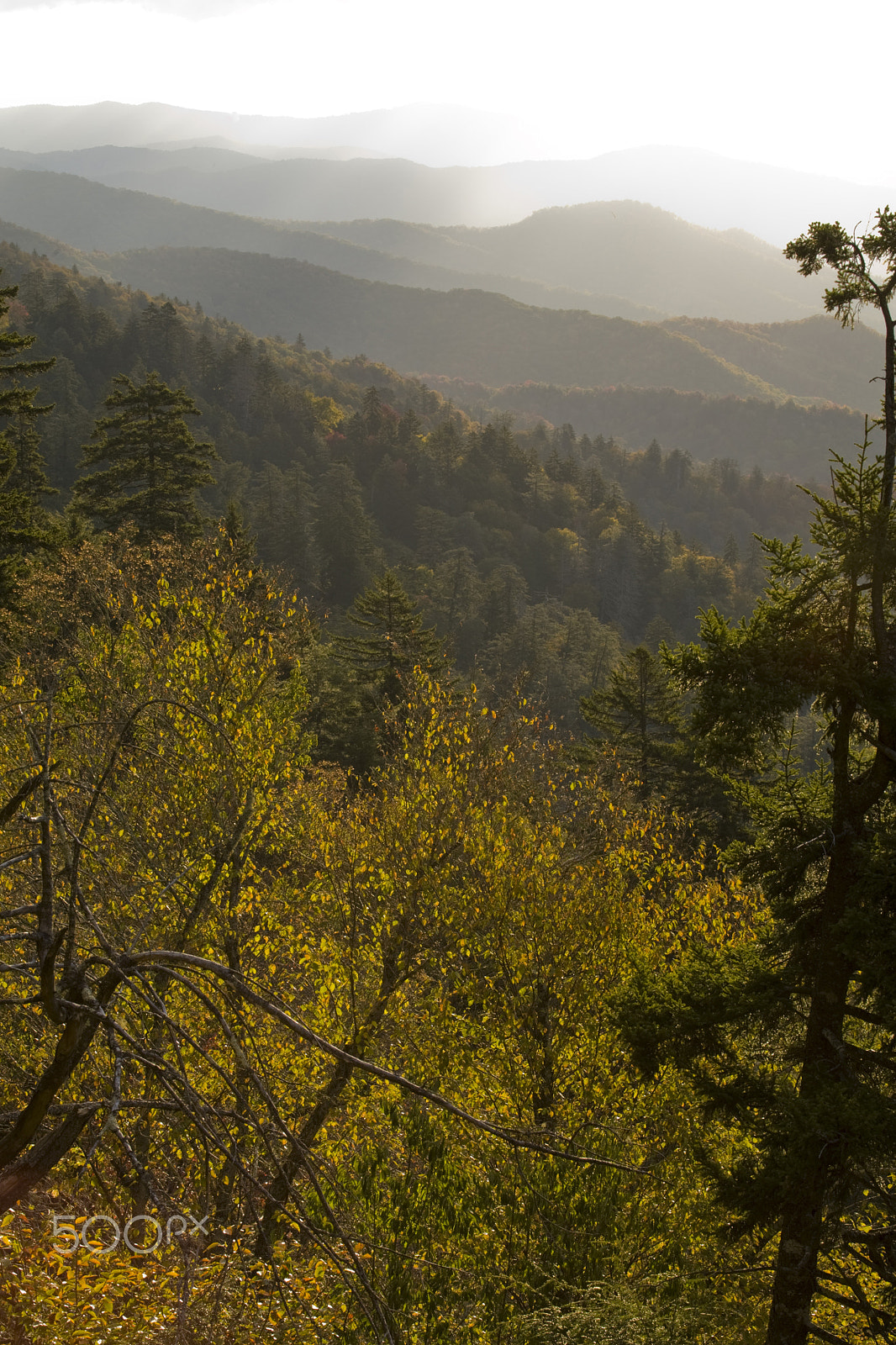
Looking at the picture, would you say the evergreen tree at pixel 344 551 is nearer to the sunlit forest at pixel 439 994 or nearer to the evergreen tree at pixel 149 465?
the evergreen tree at pixel 149 465

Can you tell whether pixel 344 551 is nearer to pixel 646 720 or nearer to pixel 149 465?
pixel 149 465

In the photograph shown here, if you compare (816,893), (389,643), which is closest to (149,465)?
(389,643)

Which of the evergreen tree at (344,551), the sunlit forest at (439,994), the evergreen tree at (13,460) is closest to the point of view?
the sunlit forest at (439,994)

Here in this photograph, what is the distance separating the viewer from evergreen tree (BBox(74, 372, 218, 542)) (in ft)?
118

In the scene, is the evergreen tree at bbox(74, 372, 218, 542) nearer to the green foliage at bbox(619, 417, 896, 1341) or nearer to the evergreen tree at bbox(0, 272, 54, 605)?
the evergreen tree at bbox(0, 272, 54, 605)

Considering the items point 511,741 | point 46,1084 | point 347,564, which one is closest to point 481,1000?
point 511,741

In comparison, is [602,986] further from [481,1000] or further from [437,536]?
[437,536]

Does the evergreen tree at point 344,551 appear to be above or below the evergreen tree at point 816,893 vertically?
above

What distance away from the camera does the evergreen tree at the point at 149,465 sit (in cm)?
3609

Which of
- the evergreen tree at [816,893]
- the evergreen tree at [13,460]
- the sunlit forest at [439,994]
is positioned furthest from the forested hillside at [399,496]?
the evergreen tree at [816,893]

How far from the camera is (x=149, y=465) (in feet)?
121

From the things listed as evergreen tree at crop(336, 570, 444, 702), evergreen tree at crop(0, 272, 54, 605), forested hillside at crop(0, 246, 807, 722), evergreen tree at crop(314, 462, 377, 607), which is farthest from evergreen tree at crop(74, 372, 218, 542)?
evergreen tree at crop(314, 462, 377, 607)

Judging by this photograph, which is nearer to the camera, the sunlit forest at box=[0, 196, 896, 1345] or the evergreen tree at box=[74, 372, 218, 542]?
the sunlit forest at box=[0, 196, 896, 1345]

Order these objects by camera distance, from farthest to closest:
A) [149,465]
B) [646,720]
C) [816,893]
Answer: [149,465] < [646,720] < [816,893]
